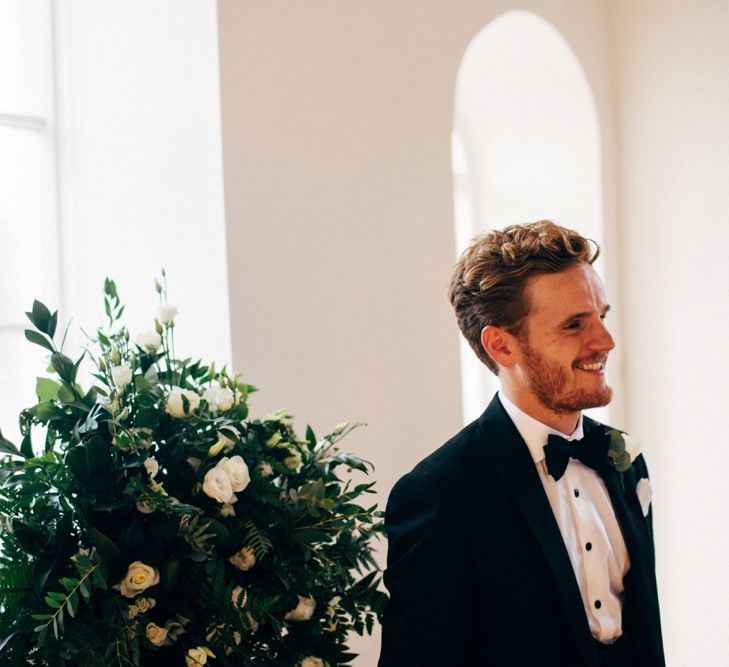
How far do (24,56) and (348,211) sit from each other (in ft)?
2.84

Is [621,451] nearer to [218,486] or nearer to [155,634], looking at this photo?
[218,486]

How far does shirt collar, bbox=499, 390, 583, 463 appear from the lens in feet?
6.34

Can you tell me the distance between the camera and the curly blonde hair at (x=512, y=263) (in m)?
1.95

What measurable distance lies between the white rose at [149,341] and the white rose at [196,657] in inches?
19.2

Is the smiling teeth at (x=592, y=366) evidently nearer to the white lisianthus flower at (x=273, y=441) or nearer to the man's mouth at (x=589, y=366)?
the man's mouth at (x=589, y=366)

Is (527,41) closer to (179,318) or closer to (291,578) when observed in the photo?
(179,318)

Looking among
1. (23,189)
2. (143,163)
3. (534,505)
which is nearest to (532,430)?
(534,505)

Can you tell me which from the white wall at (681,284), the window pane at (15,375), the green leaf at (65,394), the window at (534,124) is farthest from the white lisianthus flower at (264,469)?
the white wall at (681,284)

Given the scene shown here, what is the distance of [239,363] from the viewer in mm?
2244

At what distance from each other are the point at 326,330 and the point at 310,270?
0.15 m

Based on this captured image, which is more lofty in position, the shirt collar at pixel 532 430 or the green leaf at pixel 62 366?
the green leaf at pixel 62 366

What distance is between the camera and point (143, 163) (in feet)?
7.71

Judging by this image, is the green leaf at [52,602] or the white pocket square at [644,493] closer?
the green leaf at [52,602]

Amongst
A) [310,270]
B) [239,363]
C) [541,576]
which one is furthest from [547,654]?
[310,270]
